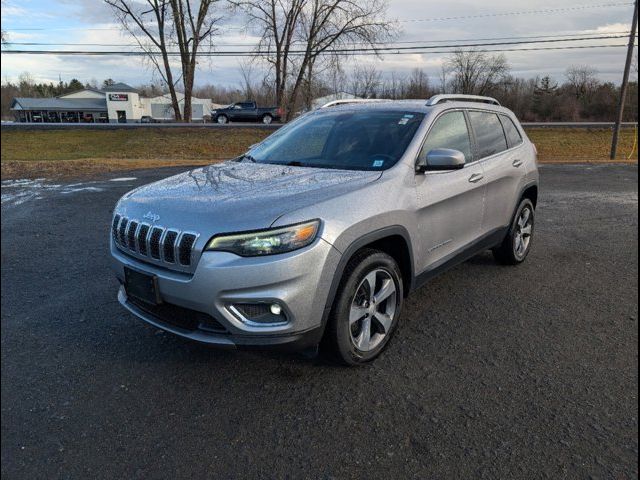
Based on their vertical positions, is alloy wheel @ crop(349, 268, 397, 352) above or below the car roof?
below

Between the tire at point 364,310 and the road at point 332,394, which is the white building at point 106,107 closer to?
the road at point 332,394

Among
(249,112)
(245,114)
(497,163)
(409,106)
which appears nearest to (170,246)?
(409,106)

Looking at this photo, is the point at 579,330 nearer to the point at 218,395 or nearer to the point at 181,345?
the point at 218,395

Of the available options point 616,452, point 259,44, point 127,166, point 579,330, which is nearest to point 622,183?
point 579,330

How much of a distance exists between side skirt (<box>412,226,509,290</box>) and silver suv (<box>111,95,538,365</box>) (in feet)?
0.06

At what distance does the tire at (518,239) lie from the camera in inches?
200

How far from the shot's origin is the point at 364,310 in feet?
10.3

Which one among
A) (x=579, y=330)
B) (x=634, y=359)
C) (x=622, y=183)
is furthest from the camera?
(x=622, y=183)

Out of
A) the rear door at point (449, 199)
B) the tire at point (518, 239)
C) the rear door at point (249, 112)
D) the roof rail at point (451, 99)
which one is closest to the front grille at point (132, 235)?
the rear door at point (449, 199)

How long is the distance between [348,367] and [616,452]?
1.51 m

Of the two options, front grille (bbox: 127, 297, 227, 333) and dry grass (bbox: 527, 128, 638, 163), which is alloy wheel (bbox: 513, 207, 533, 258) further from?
dry grass (bbox: 527, 128, 638, 163)

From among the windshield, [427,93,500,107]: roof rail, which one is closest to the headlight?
the windshield

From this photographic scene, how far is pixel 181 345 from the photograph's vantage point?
3.41 m

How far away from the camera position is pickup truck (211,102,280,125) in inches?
1493
